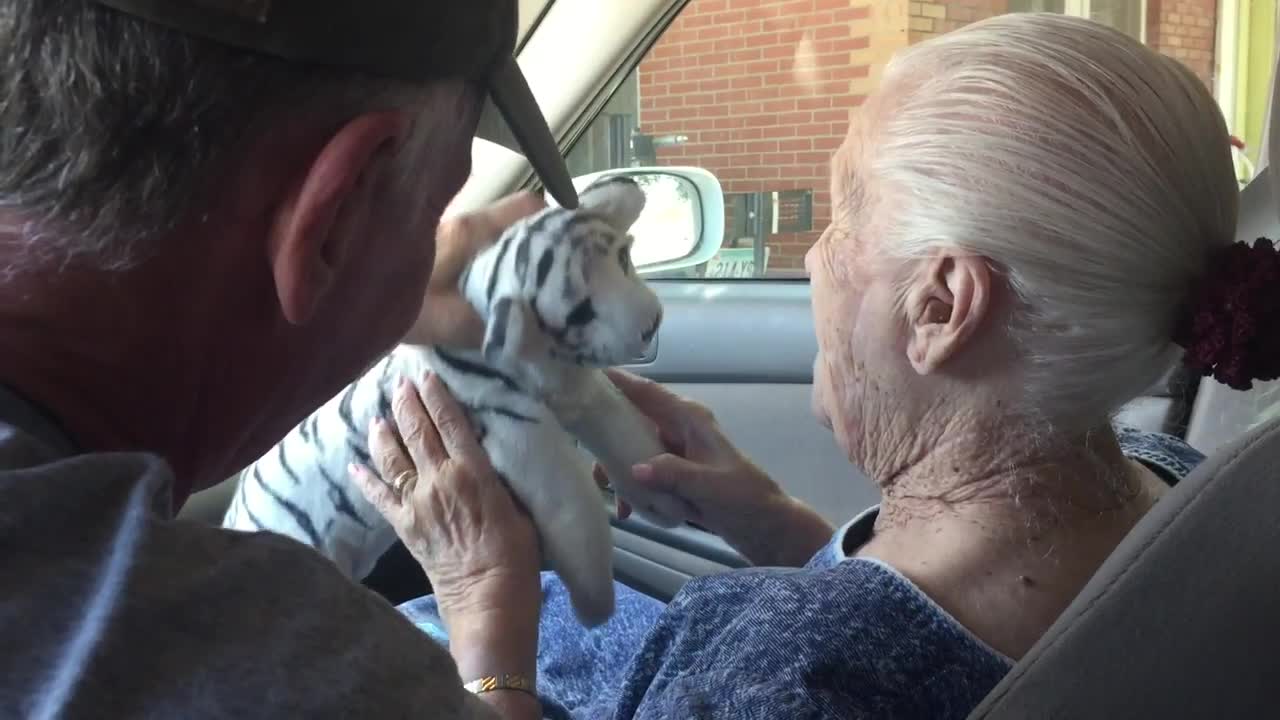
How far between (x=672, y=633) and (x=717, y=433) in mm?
471

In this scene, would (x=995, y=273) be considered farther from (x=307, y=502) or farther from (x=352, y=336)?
(x=307, y=502)

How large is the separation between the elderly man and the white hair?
0.53 m

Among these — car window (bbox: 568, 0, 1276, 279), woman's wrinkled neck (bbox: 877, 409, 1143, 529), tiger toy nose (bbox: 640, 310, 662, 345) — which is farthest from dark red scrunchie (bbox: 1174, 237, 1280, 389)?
car window (bbox: 568, 0, 1276, 279)

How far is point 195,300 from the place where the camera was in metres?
0.69

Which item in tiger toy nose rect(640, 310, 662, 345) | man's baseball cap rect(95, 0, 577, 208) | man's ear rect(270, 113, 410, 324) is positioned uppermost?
man's baseball cap rect(95, 0, 577, 208)

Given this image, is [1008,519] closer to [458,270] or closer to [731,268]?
[458,270]

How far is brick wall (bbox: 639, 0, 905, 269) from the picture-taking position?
2594 millimetres

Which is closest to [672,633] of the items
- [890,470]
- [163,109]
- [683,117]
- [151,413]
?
[890,470]

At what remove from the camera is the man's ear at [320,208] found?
2.20ft

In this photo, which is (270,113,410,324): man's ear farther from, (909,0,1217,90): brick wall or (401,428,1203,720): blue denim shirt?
(909,0,1217,90): brick wall

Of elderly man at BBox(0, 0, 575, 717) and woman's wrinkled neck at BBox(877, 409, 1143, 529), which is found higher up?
elderly man at BBox(0, 0, 575, 717)

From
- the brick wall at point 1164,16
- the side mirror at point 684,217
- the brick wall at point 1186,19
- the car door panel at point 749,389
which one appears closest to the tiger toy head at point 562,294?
the side mirror at point 684,217

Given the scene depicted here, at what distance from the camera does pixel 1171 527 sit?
927mm

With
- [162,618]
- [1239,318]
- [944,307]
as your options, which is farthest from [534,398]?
[162,618]
